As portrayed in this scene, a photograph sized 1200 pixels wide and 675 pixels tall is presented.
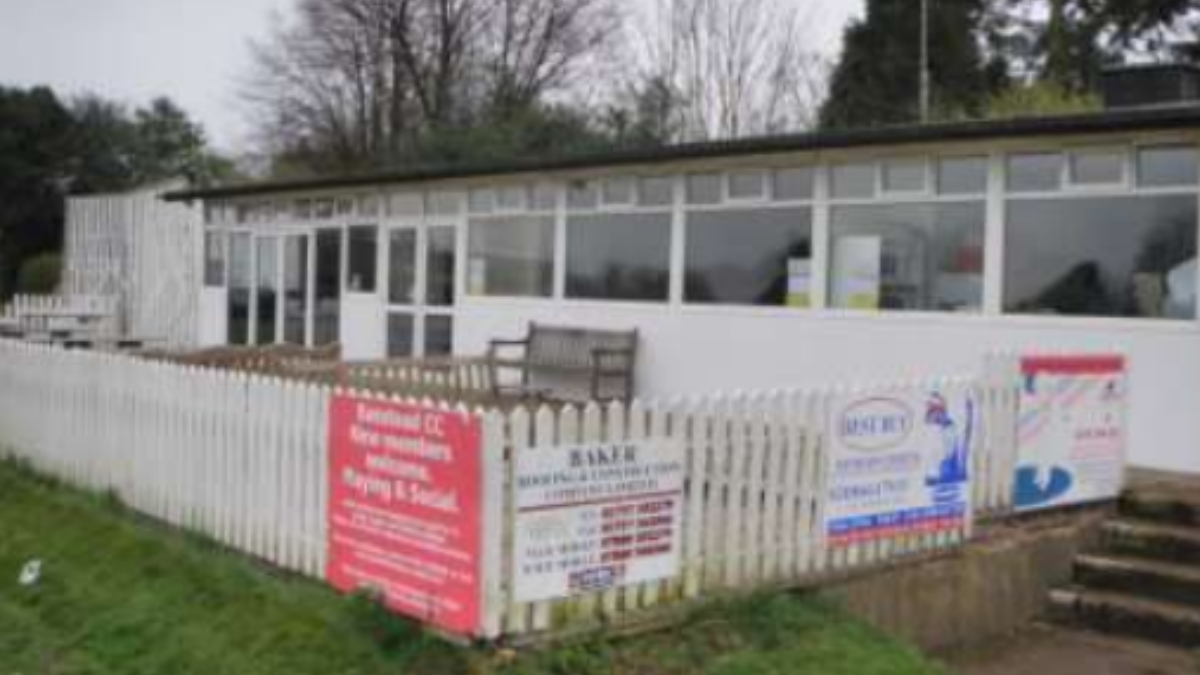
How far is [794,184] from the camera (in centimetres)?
1220

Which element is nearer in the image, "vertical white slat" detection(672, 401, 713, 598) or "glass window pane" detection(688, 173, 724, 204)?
"vertical white slat" detection(672, 401, 713, 598)

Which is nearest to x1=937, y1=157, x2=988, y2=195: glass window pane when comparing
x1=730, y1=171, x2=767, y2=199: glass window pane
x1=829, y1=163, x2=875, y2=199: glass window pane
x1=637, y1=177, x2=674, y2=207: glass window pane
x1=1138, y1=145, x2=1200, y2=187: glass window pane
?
x1=829, y1=163, x2=875, y2=199: glass window pane

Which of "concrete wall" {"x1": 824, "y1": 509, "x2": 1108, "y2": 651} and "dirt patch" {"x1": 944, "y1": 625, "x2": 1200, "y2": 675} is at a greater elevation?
"concrete wall" {"x1": 824, "y1": 509, "x2": 1108, "y2": 651}

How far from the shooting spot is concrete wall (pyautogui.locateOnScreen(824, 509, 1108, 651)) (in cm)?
687

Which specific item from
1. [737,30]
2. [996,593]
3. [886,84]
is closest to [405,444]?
[996,593]

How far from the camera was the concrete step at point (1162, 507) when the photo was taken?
807 centimetres

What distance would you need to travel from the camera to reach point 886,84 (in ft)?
122

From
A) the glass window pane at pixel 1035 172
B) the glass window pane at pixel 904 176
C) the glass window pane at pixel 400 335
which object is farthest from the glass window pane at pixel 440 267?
the glass window pane at pixel 1035 172

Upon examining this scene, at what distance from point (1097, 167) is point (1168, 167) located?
54 centimetres

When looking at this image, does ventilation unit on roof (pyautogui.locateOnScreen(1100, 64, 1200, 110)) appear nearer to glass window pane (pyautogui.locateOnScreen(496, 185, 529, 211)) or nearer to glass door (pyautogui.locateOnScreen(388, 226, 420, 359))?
glass window pane (pyautogui.locateOnScreen(496, 185, 529, 211))

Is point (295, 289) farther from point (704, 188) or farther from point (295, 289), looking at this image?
point (704, 188)

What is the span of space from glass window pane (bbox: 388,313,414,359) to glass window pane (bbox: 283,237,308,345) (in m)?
2.40

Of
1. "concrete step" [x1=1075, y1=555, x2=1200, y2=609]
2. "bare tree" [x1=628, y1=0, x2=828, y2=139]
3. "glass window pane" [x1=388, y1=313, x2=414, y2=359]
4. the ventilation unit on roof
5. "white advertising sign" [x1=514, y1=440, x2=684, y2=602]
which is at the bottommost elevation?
"concrete step" [x1=1075, y1=555, x2=1200, y2=609]

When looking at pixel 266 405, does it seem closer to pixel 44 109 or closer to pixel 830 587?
pixel 830 587
